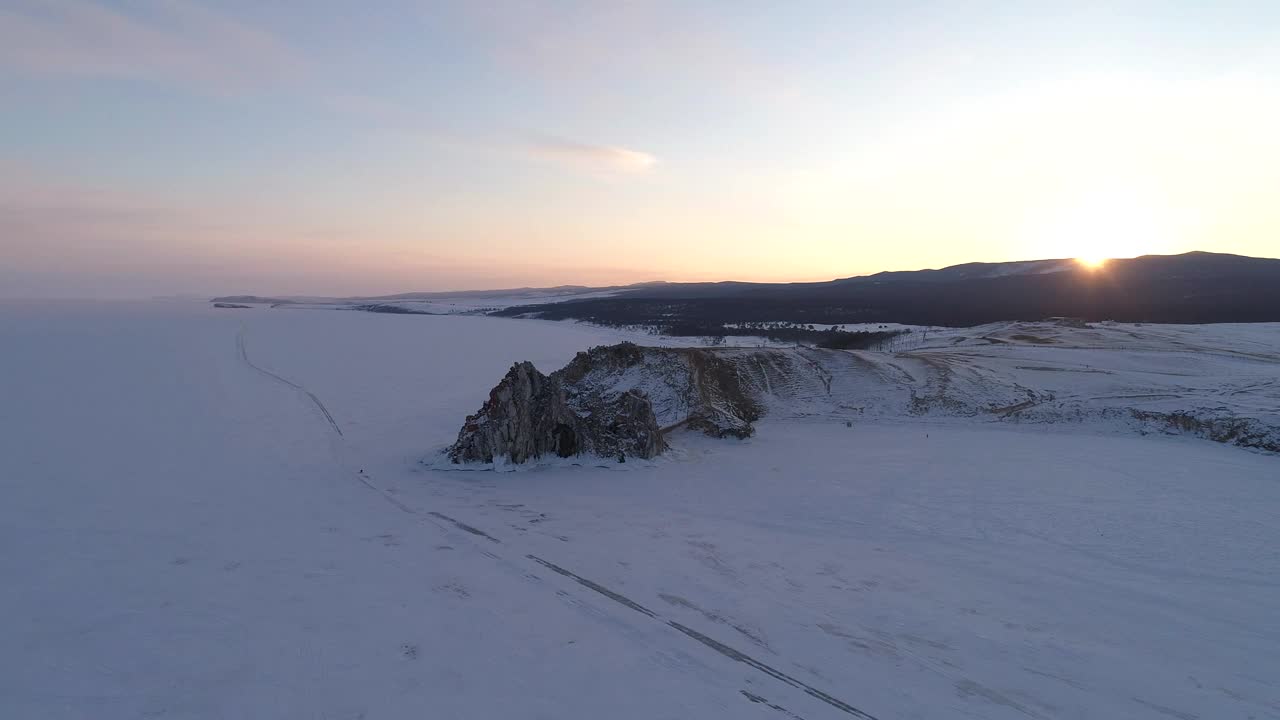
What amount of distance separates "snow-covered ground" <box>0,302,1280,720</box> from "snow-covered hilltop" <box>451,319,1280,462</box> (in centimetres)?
99

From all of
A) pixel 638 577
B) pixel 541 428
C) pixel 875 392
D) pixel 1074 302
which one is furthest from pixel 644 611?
pixel 1074 302

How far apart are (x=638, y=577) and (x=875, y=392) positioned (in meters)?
13.9

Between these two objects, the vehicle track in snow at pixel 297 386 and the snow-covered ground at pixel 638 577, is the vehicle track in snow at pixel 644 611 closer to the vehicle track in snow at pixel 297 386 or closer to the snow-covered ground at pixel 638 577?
the snow-covered ground at pixel 638 577

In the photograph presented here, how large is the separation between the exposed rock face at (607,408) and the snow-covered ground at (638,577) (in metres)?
0.80

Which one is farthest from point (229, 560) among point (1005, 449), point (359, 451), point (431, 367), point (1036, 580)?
point (431, 367)

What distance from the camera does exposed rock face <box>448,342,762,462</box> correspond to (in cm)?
1323

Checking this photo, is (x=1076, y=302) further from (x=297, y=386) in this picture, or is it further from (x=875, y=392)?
(x=297, y=386)

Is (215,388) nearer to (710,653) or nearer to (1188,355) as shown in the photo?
(710,653)

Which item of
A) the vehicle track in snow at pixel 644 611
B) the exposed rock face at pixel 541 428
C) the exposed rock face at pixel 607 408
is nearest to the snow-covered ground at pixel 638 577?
the vehicle track in snow at pixel 644 611

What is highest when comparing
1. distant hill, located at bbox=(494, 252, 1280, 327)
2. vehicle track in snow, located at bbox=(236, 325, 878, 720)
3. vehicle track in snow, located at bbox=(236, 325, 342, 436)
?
distant hill, located at bbox=(494, 252, 1280, 327)

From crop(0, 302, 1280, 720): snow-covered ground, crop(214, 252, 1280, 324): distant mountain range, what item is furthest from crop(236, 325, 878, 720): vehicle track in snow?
crop(214, 252, 1280, 324): distant mountain range

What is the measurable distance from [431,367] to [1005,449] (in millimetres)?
23576

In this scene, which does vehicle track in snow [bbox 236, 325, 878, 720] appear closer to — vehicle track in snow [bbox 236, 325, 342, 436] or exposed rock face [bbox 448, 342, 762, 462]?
exposed rock face [bbox 448, 342, 762, 462]

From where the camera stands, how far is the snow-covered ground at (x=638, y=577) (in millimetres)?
5508
